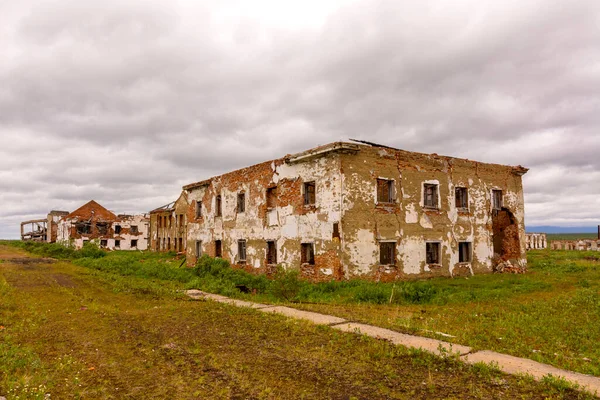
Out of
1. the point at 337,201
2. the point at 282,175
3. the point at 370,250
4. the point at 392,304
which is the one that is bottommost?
the point at 392,304

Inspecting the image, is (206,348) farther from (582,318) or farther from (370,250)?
(370,250)

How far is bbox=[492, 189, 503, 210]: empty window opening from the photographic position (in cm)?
2209

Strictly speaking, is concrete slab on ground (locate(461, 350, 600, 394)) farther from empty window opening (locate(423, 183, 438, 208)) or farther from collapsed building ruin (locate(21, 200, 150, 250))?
→ collapsed building ruin (locate(21, 200, 150, 250))

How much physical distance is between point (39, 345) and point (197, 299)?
5795 millimetres

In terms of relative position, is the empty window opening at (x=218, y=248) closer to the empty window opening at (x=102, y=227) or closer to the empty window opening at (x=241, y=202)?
the empty window opening at (x=241, y=202)

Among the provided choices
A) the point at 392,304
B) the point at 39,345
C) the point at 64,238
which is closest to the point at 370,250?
the point at 392,304

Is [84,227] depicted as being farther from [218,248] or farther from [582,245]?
[582,245]

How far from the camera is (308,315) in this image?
32.2ft

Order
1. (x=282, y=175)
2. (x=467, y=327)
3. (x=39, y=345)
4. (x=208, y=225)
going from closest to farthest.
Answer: (x=39, y=345), (x=467, y=327), (x=282, y=175), (x=208, y=225)

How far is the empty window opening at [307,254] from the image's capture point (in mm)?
17686

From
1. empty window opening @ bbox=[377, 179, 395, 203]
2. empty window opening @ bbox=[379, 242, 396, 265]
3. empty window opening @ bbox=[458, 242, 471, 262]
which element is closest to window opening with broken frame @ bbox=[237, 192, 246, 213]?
empty window opening @ bbox=[377, 179, 395, 203]

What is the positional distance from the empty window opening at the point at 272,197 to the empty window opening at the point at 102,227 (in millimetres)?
38380

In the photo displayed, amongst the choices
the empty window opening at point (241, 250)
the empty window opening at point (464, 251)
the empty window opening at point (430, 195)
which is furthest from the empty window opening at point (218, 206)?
the empty window opening at point (464, 251)

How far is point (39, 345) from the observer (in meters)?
7.39
